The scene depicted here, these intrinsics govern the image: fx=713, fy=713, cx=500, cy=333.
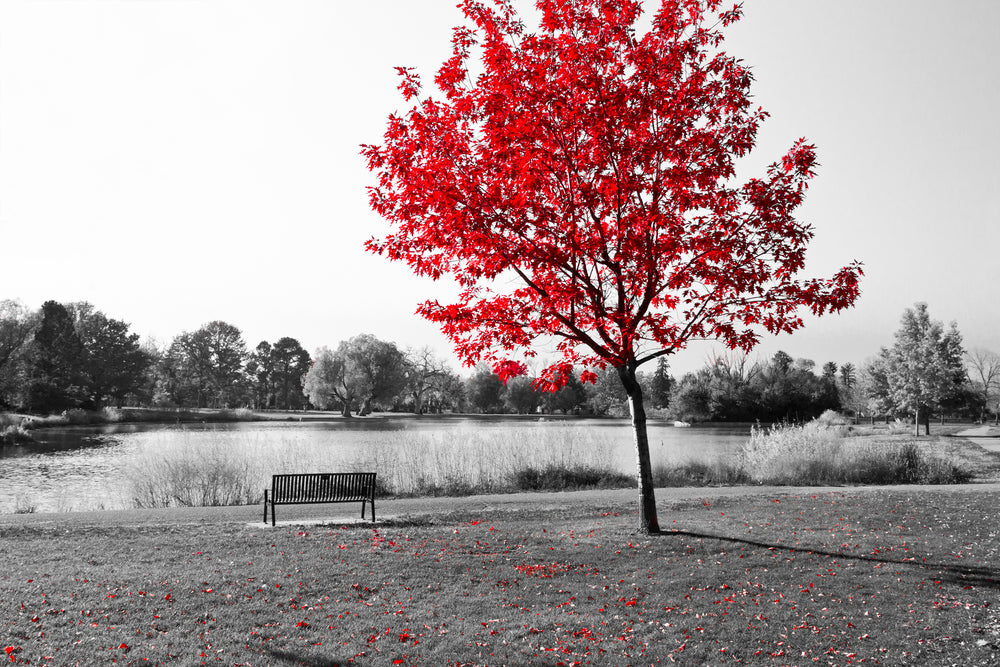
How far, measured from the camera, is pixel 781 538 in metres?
10.8

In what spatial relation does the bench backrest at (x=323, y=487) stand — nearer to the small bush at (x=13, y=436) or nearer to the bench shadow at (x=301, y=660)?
the bench shadow at (x=301, y=660)

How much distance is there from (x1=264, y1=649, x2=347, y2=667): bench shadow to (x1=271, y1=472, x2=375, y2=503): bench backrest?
718cm

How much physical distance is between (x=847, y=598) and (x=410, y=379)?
93722mm

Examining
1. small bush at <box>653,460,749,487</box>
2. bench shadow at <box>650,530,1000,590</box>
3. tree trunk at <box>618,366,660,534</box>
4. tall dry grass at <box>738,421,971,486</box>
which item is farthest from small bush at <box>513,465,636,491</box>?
bench shadow at <box>650,530,1000,590</box>

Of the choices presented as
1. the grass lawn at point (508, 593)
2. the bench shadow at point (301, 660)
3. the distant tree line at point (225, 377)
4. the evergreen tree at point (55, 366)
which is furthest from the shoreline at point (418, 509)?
the evergreen tree at point (55, 366)

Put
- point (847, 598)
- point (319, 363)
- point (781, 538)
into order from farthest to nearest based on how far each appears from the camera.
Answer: point (319, 363), point (781, 538), point (847, 598)

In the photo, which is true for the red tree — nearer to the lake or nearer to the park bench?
the park bench

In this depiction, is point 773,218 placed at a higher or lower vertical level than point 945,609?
higher

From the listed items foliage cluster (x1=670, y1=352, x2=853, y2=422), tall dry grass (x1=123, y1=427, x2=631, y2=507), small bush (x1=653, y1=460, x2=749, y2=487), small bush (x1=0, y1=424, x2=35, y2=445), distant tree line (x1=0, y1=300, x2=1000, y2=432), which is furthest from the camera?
foliage cluster (x1=670, y1=352, x2=853, y2=422)

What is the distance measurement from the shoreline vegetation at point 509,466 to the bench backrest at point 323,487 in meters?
5.43

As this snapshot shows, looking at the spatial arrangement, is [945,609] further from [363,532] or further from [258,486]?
[258,486]

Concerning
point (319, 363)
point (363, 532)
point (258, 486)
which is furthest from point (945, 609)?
point (319, 363)

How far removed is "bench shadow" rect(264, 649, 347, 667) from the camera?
5.71m

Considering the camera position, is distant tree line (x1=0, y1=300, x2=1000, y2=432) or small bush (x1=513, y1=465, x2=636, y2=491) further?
distant tree line (x1=0, y1=300, x2=1000, y2=432)
